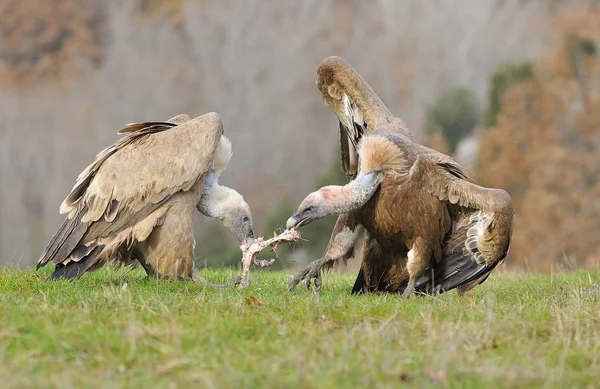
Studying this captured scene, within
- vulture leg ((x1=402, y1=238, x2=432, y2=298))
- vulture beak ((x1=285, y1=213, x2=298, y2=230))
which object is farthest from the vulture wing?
vulture beak ((x1=285, y1=213, x2=298, y2=230))

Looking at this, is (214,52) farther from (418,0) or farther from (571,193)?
(571,193)

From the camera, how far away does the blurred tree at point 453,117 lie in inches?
1484

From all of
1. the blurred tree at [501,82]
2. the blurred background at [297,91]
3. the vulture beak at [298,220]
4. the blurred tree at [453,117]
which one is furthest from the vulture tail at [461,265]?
the blurred tree at [453,117]

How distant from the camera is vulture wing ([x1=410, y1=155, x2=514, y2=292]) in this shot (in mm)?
8508

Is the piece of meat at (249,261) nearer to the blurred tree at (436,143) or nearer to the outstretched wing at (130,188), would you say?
the outstretched wing at (130,188)

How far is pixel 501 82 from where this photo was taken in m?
33.2

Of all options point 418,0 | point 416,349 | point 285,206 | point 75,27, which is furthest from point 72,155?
point 416,349

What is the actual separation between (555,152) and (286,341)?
917 inches

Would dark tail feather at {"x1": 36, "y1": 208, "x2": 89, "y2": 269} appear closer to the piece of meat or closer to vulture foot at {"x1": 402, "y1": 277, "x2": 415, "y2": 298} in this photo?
the piece of meat

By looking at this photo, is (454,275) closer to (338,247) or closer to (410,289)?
(410,289)

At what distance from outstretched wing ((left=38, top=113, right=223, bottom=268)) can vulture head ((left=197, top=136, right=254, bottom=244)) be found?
1.47ft

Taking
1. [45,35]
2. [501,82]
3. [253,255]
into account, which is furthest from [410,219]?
[45,35]

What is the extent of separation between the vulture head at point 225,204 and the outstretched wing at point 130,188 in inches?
17.7

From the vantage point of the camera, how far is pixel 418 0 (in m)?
56.6
